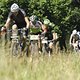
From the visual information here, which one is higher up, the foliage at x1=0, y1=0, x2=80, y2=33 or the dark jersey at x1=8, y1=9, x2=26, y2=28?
the dark jersey at x1=8, y1=9, x2=26, y2=28

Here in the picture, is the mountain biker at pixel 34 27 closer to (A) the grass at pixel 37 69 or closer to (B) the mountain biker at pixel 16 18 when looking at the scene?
(B) the mountain biker at pixel 16 18

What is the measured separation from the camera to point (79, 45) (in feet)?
58.3

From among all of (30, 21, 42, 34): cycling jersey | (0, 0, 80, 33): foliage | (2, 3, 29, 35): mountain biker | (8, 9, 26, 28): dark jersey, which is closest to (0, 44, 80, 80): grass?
(2, 3, 29, 35): mountain biker

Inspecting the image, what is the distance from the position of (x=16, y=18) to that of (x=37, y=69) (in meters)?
4.76

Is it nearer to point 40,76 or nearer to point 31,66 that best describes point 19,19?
point 31,66

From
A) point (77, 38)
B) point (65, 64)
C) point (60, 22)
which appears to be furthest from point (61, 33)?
point (65, 64)

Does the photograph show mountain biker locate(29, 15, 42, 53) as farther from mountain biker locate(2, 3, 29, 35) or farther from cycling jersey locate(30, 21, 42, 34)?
mountain biker locate(2, 3, 29, 35)

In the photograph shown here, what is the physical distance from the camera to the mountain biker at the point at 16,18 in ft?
39.9

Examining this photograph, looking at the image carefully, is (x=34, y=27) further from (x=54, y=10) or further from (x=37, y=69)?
(x=54, y=10)

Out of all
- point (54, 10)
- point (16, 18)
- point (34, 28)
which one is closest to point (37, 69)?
point (16, 18)

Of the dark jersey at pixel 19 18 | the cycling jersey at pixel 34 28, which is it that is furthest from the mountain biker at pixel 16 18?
the cycling jersey at pixel 34 28

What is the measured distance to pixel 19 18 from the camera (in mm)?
12461

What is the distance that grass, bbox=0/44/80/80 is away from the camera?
6902 millimetres

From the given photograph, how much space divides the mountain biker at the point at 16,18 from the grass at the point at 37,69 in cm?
294
